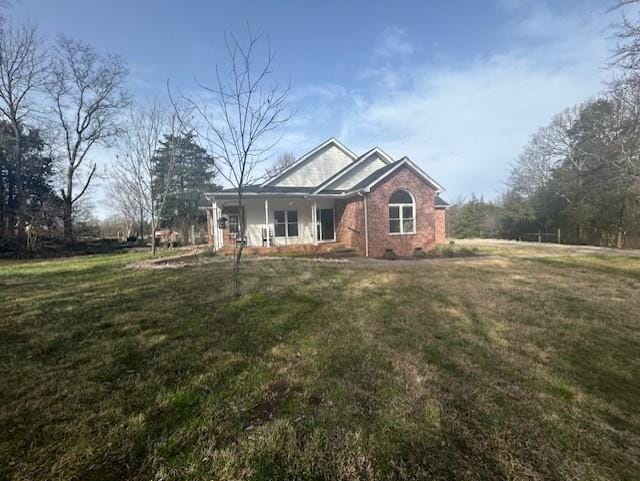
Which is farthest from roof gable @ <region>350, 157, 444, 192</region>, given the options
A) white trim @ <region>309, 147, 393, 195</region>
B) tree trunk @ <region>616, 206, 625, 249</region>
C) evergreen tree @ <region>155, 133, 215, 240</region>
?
evergreen tree @ <region>155, 133, 215, 240</region>

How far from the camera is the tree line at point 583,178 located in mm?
14641

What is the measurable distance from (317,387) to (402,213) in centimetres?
1267

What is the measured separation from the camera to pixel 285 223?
17.0 m

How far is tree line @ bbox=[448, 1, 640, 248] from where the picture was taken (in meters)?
14.6

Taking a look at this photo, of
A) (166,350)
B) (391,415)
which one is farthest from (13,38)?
(391,415)

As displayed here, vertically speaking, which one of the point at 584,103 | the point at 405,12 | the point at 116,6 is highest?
the point at 584,103

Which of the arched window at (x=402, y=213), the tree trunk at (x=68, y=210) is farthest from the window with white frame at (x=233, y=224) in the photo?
the tree trunk at (x=68, y=210)

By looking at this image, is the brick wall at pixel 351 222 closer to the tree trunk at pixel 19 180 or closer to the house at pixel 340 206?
the house at pixel 340 206

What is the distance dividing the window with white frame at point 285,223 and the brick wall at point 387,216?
5174mm

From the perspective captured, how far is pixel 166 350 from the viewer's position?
3.77 meters

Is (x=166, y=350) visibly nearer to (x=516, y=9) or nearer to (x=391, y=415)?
(x=391, y=415)

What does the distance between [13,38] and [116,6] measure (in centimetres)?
Answer: 1836

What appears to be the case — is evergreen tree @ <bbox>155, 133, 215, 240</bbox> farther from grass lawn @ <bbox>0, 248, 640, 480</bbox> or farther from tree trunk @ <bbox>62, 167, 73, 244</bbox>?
grass lawn @ <bbox>0, 248, 640, 480</bbox>

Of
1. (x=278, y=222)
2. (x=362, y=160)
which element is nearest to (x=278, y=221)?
(x=278, y=222)
